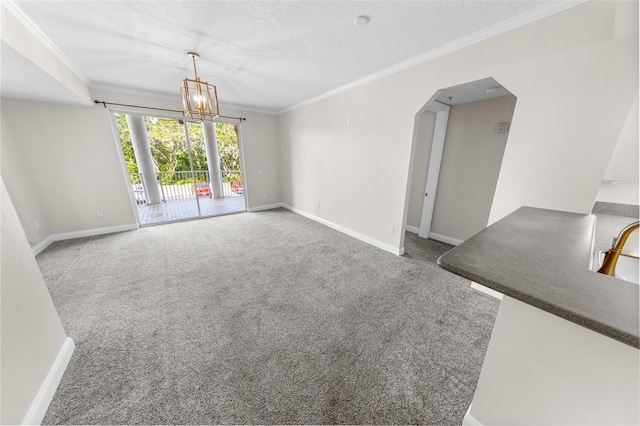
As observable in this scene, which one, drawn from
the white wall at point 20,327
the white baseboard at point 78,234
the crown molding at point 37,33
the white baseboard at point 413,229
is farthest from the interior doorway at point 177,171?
the white baseboard at point 413,229

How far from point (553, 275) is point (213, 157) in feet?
23.9

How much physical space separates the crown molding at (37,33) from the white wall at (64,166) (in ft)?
2.88

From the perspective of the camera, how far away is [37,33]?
1.85m

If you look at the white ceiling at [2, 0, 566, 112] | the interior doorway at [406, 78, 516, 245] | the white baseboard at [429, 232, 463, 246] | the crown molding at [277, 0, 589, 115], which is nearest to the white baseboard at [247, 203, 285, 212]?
the white ceiling at [2, 0, 566, 112]

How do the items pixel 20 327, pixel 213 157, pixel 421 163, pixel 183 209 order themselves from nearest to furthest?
1. pixel 20 327
2. pixel 421 163
3. pixel 183 209
4. pixel 213 157

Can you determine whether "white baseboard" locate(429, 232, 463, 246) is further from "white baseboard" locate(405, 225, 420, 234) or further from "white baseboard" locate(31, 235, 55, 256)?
"white baseboard" locate(31, 235, 55, 256)

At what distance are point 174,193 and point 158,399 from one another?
21.9 feet

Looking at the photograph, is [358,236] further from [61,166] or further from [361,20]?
[61,166]

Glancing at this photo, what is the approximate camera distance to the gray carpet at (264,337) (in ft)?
3.85

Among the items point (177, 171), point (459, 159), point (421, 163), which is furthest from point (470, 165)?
point (177, 171)

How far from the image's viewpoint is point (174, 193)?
6.50 meters

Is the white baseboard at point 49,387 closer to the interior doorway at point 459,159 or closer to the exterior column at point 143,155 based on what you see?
the interior doorway at point 459,159

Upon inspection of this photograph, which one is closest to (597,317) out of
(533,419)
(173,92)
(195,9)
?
(533,419)

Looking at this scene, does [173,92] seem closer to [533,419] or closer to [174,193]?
[174,193]
